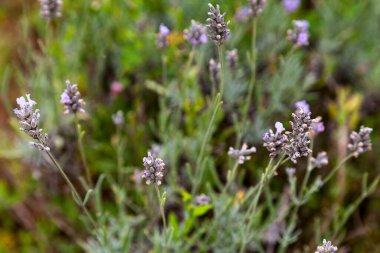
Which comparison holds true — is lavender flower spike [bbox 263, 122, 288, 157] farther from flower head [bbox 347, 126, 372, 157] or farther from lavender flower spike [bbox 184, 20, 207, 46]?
lavender flower spike [bbox 184, 20, 207, 46]

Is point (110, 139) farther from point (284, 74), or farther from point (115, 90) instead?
point (284, 74)

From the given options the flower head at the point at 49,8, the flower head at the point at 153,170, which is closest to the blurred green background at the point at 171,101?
the flower head at the point at 49,8

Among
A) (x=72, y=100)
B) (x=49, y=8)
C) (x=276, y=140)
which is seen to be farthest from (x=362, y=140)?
(x=49, y=8)

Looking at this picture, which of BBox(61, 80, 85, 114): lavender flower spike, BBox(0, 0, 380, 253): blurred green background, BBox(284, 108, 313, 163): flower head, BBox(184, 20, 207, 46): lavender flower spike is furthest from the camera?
BBox(0, 0, 380, 253): blurred green background

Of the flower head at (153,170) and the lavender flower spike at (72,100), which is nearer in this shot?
the flower head at (153,170)

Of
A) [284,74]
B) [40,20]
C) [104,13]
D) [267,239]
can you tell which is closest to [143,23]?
[104,13]

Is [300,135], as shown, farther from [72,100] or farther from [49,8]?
[49,8]

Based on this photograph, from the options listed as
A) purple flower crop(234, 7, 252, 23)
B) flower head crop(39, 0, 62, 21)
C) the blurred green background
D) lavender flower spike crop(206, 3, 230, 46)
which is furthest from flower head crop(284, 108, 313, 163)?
purple flower crop(234, 7, 252, 23)

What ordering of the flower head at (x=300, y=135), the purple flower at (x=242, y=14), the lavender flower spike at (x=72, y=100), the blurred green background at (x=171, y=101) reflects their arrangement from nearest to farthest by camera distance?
the flower head at (x=300, y=135), the lavender flower spike at (x=72, y=100), the blurred green background at (x=171, y=101), the purple flower at (x=242, y=14)

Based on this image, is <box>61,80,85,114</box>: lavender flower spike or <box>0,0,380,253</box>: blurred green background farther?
<box>0,0,380,253</box>: blurred green background

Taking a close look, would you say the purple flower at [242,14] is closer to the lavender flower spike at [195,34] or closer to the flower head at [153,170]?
the lavender flower spike at [195,34]
